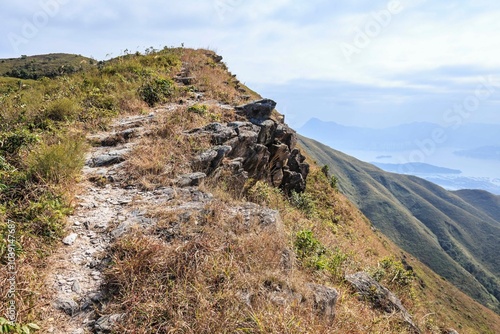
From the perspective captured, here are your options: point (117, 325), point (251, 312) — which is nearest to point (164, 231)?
point (117, 325)

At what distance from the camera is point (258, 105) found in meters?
16.4

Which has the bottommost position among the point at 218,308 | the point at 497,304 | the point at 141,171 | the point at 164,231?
the point at 497,304

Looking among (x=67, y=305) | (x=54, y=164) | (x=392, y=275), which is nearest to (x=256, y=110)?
(x=392, y=275)

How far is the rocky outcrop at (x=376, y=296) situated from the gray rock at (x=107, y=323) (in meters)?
4.90

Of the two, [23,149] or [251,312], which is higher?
[23,149]

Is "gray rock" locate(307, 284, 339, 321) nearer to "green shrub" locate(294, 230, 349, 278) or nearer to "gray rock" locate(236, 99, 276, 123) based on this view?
"green shrub" locate(294, 230, 349, 278)

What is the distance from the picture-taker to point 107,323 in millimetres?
3893

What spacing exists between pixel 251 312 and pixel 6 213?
15.7 feet

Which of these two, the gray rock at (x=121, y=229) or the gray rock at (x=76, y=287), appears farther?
the gray rock at (x=121, y=229)

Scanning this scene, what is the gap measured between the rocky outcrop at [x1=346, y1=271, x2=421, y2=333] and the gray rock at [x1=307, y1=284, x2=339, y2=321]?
1718 millimetres

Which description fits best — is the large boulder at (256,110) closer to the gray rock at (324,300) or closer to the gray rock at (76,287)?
the gray rock at (324,300)

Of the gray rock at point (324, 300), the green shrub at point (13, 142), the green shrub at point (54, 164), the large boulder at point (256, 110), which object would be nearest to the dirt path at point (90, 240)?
the green shrub at point (54, 164)

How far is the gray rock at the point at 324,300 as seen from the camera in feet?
15.4

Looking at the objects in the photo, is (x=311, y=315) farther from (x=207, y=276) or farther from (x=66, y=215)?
(x=66, y=215)
